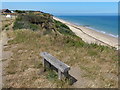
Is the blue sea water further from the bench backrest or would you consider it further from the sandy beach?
the bench backrest

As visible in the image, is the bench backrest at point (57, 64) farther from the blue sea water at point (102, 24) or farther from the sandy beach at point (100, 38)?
the blue sea water at point (102, 24)

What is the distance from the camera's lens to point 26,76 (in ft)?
14.8

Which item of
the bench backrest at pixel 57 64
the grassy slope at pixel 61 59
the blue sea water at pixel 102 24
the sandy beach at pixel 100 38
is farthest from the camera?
the blue sea water at pixel 102 24

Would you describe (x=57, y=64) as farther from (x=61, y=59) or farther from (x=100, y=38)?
(x=100, y=38)

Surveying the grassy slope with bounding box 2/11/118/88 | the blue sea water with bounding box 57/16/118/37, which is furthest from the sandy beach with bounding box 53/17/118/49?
the grassy slope with bounding box 2/11/118/88

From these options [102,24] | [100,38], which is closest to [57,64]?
[100,38]

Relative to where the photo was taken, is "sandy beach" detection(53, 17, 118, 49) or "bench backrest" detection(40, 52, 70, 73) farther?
"sandy beach" detection(53, 17, 118, 49)

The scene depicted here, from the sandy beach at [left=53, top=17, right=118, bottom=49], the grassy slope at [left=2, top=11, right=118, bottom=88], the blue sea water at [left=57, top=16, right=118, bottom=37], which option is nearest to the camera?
the grassy slope at [left=2, top=11, right=118, bottom=88]

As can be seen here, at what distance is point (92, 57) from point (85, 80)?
181cm

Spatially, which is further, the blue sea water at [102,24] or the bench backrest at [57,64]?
the blue sea water at [102,24]

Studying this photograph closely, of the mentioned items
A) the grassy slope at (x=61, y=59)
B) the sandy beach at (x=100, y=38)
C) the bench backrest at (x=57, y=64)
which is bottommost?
the sandy beach at (x=100, y=38)

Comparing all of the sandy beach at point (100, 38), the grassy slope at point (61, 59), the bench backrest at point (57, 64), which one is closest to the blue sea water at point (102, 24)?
the sandy beach at point (100, 38)

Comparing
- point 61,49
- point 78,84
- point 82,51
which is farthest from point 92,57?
point 78,84

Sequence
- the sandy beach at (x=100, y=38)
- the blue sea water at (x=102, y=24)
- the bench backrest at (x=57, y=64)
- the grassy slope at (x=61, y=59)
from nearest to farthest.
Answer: the bench backrest at (x=57, y=64), the grassy slope at (x=61, y=59), the sandy beach at (x=100, y=38), the blue sea water at (x=102, y=24)
